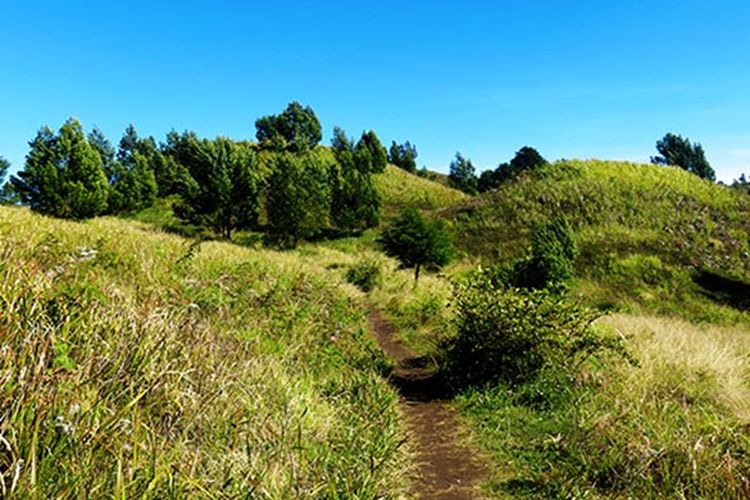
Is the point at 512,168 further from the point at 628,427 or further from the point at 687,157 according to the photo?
the point at 628,427

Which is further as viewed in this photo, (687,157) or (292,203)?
(687,157)

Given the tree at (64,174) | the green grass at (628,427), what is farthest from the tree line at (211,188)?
the green grass at (628,427)

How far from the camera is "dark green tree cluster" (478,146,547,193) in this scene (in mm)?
72250

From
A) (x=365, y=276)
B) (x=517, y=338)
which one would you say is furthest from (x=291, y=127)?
(x=517, y=338)

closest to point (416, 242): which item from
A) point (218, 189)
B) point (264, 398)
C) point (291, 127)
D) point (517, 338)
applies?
point (517, 338)

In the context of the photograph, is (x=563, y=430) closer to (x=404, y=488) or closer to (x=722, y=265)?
(x=404, y=488)

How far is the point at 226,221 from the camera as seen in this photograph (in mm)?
40156

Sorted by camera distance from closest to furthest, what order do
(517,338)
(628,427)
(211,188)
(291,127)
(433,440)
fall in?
(628,427)
(433,440)
(517,338)
(211,188)
(291,127)

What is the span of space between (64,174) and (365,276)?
73.0 feet

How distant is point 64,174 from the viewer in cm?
2962

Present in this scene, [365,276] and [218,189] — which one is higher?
[218,189]

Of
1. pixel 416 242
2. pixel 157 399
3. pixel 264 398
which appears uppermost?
pixel 416 242

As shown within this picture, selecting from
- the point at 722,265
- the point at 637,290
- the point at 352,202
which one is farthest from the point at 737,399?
the point at 352,202

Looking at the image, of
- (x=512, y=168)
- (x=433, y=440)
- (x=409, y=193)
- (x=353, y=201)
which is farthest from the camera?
(x=512, y=168)
